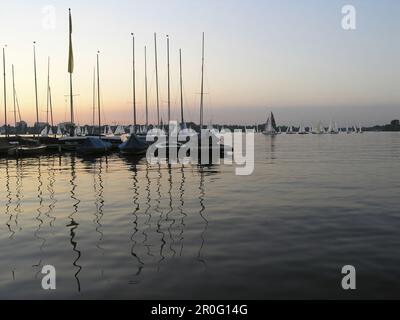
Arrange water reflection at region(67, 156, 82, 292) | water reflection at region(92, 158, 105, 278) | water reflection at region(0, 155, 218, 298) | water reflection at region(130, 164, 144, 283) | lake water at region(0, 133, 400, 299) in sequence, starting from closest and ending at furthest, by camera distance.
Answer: lake water at region(0, 133, 400, 299), water reflection at region(67, 156, 82, 292), water reflection at region(130, 164, 144, 283), water reflection at region(0, 155, 218, 298), water reflection at region(92, 158, 105, 278)

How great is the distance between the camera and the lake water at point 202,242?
9.74m

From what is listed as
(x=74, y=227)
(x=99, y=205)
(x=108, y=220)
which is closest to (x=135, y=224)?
(x=108, y=220)

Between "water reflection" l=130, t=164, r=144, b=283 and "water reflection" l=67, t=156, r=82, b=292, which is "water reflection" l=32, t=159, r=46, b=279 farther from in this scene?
"water reflection" l=130, t=164, r=144, b=283

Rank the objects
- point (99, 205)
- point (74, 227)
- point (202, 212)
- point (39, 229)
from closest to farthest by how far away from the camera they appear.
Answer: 1. point (39, 229)
2. point (74, 227)
3. point (202, 212)
4. point (99, 205)

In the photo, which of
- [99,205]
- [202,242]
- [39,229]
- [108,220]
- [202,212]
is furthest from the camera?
[99,205]

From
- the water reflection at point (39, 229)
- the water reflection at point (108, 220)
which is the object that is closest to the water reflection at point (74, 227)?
the water reflection at point (108, 220)

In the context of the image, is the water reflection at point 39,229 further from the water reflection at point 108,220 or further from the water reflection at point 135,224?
the water reflection at point 135,224

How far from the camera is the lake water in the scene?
32.0 feet

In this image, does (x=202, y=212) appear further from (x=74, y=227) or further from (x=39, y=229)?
(x=39, y=229)

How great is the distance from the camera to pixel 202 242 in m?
13.7

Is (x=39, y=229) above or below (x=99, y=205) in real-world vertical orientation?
above

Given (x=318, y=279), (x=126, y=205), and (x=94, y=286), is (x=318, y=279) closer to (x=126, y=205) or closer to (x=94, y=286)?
(x=94, y=286)

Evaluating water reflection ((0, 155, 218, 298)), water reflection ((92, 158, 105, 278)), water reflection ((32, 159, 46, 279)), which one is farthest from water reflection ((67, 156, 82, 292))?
water reflection ((32, 159, 46, 279))

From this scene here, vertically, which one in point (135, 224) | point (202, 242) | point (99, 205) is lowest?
point (99, 205)
